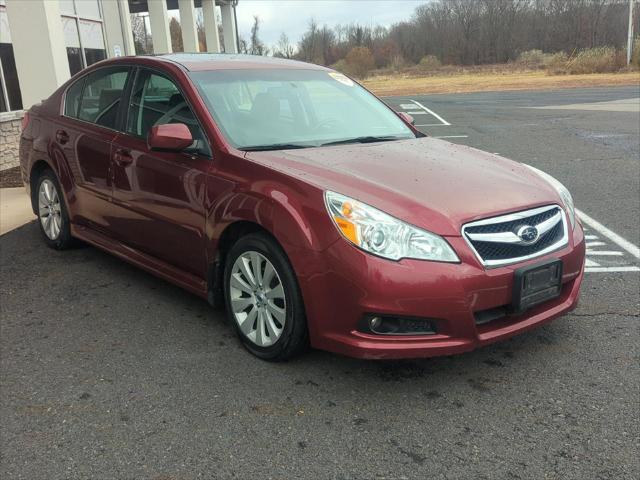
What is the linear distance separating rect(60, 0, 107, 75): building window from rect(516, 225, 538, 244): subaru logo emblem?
55.9 feet

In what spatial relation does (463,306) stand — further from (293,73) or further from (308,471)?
(293,73)

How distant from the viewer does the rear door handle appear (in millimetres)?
4917

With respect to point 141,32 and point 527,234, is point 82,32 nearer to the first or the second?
point 527,234

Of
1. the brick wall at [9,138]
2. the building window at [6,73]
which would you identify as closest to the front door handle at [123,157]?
the brick wall at [9,138]

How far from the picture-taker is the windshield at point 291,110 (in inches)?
147

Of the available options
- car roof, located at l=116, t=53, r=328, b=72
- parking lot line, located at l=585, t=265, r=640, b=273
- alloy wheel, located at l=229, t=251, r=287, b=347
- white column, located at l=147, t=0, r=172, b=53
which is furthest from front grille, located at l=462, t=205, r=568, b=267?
white column, located at l=147, t=0, r=172, b=53

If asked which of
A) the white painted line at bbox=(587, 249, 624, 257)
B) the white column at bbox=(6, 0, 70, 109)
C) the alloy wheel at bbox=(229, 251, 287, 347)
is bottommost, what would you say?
the white painted line at bbox=(587, 249, 624, 257)

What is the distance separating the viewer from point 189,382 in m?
3.16

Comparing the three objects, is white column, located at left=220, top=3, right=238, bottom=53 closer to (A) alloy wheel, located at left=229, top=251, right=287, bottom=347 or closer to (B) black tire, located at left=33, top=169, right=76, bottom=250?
(B) black tire, located at left=33, top=169, right=76, bottom=250

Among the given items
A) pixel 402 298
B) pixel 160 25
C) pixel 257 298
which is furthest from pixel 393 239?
pixel 160 25

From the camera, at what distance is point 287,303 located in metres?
3.11

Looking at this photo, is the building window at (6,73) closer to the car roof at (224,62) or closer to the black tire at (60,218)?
the black tire at (60,218)

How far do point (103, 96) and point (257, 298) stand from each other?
2390 mm

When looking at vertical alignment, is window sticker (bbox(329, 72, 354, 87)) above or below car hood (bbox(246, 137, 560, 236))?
above
